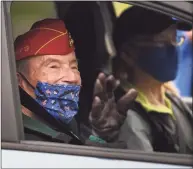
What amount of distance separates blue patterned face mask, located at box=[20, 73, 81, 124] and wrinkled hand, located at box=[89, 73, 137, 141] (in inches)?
8.4

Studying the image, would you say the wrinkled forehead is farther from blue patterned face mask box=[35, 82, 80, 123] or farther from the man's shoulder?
the man's shoulder

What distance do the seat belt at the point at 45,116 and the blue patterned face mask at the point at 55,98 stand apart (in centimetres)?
2

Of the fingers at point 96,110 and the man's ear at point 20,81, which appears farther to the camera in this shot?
the fingers at point 96,110

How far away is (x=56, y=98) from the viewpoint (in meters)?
2.17

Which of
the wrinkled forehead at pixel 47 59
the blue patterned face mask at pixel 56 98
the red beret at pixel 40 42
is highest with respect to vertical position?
the red beret at pixel 40 42

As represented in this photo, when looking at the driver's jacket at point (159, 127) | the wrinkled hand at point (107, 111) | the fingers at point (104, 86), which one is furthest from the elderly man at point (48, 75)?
the fingers at point (104, 86)

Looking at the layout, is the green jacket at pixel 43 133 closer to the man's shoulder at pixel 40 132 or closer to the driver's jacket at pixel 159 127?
the man's shoulder at pixel 40 132

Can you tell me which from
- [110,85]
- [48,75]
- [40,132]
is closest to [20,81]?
[48,75]

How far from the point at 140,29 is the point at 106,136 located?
1.09 metres

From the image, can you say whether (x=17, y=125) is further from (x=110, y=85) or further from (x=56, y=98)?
(x=110, y=85)

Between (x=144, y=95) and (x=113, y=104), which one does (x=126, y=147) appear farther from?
(x=144, y=95)

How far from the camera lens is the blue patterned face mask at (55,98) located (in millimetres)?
2168

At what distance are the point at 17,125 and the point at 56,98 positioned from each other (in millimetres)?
199

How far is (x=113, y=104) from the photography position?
8.32ft
